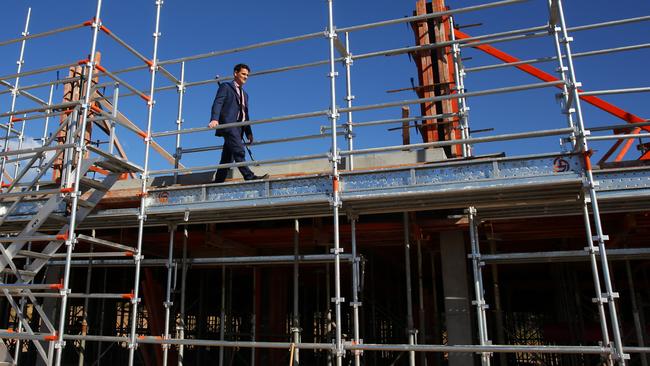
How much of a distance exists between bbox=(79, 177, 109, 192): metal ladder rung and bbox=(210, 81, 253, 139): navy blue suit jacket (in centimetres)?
163

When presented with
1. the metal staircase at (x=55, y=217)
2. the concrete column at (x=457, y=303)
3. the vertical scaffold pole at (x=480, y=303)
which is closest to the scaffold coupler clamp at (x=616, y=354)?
the vertical scaffold pole at (x=480, y=303)

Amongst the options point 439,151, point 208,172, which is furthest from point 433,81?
point 208,172

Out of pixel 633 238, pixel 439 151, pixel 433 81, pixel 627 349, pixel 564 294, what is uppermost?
pixel 433 81

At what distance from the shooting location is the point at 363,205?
600 centimetres

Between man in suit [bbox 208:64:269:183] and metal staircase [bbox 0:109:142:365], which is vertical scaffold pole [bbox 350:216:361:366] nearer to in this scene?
man in suit [bbox 208:64:269:183]

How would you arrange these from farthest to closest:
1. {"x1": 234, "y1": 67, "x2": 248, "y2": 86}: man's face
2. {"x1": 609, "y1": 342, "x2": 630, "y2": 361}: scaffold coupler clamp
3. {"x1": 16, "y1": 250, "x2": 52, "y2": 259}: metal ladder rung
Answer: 1. {"x1": 234, "y1": 67, "x2": 248, "y2": 86}: man's face
2. {"x1": 16, "y1": 250, "x2": 52, "y2": 259}: metal ladder rung
3. {"x1": 609, "y1": 342, "x2": 630, "y2": 361}: scaffold coupler clamp

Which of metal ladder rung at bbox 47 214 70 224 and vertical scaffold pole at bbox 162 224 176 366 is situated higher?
metal ladder rung at bbox 47 214 70 224

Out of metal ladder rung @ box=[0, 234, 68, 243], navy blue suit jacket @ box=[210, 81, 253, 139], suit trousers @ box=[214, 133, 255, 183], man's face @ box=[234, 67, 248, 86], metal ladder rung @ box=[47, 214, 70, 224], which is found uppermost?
man's face @ box=[234, 67, 248, 86]

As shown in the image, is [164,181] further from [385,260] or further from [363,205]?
[385,260]

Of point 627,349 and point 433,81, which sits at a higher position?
point 433,81

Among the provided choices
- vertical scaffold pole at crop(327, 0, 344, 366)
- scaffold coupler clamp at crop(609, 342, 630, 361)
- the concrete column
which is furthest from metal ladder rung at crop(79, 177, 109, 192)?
scaffold coupler clamp at crop(609, 342, 630, 361)

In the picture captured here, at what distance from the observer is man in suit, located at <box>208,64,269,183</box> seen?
6852 mm

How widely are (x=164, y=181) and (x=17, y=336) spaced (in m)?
2.84

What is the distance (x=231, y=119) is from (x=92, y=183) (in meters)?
1.96
